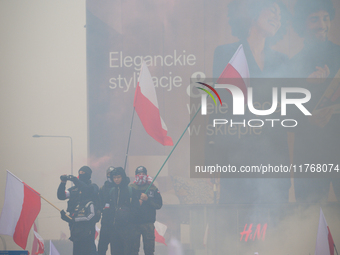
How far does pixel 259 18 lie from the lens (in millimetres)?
5684

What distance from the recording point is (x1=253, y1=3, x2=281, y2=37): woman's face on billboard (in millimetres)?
5672

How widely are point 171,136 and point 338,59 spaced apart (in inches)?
105

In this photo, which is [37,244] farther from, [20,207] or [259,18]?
[259,18]

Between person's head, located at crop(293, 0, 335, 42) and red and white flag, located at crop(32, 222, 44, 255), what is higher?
person's head, located at crop(293, 0, 335, 42)

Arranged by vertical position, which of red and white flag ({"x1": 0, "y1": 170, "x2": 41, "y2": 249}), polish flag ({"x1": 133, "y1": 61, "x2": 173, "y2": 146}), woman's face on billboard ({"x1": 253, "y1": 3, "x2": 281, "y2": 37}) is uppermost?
woman's face on billboard ({"x1": 253, "y1": 3, "x2": 281, "y2": 37})

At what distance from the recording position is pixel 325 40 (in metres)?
5.63

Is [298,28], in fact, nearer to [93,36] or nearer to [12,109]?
[93,36]

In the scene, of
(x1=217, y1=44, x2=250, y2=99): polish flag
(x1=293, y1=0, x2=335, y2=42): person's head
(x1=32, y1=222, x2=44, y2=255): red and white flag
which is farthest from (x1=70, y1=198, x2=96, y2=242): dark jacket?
(x1=293, y1=0, x2=335, y2=42): person's head

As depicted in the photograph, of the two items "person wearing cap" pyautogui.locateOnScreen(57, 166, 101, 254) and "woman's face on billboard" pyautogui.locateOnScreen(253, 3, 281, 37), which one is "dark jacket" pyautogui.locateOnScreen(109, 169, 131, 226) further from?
"woman's face on billboard" pyautogui.locateOnScreen(253, 3, 281, 37)

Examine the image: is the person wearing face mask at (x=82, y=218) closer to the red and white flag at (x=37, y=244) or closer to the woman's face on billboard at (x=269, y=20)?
the red and white flag at (x=37, y=244)

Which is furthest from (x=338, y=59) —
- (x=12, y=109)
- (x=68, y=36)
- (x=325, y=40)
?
(x=12, y=109)

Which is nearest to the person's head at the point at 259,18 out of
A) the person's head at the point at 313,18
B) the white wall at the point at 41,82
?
the person's head at the point at 313,18

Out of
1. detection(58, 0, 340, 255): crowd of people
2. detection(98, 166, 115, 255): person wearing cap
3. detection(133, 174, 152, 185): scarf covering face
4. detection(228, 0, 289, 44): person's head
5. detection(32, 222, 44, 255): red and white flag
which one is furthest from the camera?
detection(228, 0, 289, 44): person's head

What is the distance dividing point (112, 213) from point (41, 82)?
2432mm
